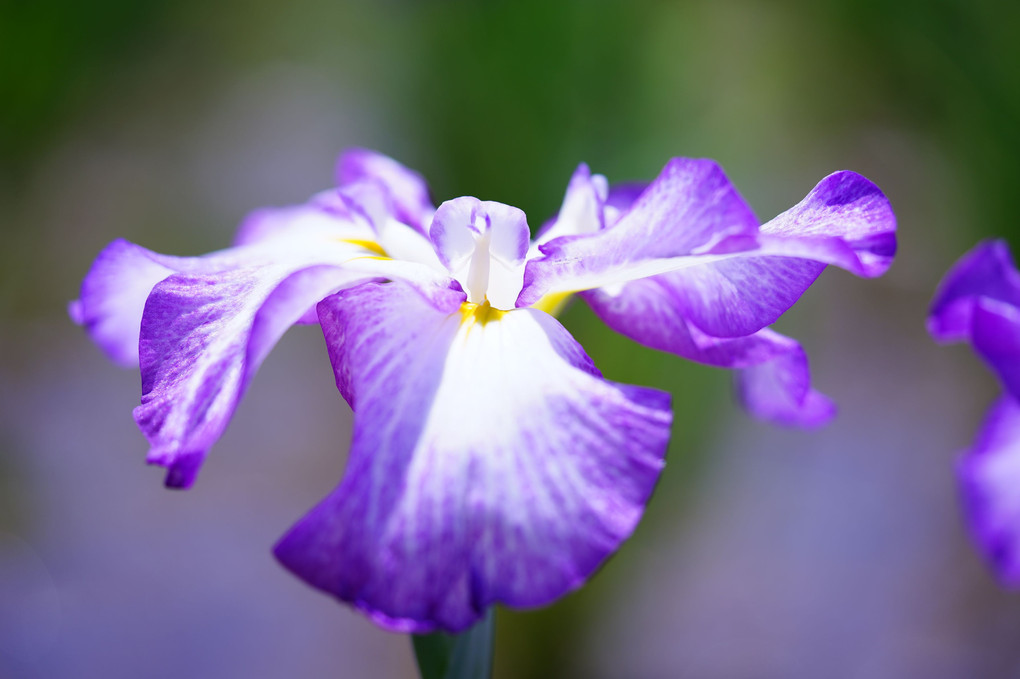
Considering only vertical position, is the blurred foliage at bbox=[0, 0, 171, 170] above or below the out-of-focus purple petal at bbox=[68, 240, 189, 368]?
above

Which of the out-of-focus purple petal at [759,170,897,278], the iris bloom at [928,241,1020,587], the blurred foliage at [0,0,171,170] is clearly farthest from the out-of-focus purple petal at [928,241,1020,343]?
the blurred foliage at [0,0,171,170]

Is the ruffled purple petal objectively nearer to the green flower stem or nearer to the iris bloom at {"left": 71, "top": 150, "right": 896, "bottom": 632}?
the iris bloom at {"left": 71, "top": 150, "right": 896, "bottom": 632}

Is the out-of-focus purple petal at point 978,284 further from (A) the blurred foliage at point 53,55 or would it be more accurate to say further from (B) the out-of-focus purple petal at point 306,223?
(A) the blurred foliage at point 53,55

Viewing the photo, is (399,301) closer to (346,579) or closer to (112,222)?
(346,579)

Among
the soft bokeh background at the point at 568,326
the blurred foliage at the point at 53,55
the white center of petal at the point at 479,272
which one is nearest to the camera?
the white center of petal at the point at 479,272

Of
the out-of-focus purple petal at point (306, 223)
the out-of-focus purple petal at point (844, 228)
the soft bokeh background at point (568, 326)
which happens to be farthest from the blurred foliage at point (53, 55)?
the out-of-focus purple petal at point (844, 228)

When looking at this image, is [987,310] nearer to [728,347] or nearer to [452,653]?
[728,347]

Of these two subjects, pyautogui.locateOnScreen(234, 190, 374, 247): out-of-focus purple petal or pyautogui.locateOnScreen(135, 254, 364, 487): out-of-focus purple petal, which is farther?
pyautogui.locateOnScreen(234, 190, 374, 247): out-of-focus purple petal

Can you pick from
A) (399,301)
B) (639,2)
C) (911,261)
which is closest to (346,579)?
(399,301)
